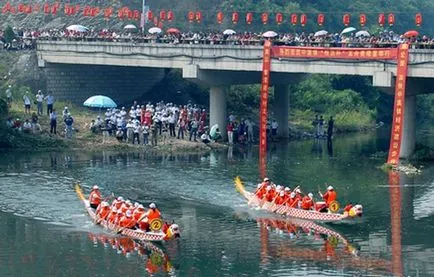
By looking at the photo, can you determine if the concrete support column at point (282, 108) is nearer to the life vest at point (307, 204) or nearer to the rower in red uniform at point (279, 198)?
the rower in red uniform at point (279, 198)

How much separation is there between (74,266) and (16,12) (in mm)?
62770

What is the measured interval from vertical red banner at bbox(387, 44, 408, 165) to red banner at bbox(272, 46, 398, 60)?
26.2 inches

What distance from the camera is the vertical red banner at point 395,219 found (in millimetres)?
45156

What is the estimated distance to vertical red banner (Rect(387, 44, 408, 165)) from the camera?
6612 centimetres

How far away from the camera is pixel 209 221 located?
53.0 meters

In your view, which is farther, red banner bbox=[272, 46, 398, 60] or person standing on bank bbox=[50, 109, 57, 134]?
person standing on bank bbox=[50, 109, 57, 134]

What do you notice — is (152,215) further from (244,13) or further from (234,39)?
(244,13)

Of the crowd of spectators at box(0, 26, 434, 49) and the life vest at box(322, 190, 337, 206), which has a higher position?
the crowd of spectators at box(0, 26, 434, 49)

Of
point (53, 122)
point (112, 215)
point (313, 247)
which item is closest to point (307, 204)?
point (313, 247)

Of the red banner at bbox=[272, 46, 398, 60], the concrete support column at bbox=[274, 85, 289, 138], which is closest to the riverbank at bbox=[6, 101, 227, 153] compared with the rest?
the concrete support column at bbox=[274, 85, 289, 138]

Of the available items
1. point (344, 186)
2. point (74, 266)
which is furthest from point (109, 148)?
point (74, 266)

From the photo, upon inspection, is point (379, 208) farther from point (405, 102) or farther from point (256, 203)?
point (405, 102)

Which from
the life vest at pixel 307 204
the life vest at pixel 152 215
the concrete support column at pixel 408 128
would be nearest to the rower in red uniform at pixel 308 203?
the life vest at pixel 307 204

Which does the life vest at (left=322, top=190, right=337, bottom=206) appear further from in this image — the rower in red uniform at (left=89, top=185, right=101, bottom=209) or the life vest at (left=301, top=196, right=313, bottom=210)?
the rower in red uniform at (left=89, top=185, right=101, bottom=209)
